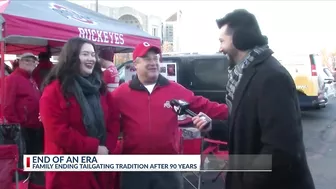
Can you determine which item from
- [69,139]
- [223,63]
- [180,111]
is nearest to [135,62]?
[180,111]

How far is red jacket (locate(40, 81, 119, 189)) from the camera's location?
8.07 ft

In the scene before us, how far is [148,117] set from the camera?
9.14 ft

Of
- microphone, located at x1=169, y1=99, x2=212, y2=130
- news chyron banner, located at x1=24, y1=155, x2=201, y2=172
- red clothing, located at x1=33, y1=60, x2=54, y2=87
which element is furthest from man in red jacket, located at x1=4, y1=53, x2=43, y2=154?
microphone, located at x1=169, y1=99, x2=212, y2=130

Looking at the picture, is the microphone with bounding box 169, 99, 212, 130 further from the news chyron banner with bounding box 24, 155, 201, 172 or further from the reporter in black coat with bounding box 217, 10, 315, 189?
the reporter in black coat with bounding box 217, 10, 315, 189

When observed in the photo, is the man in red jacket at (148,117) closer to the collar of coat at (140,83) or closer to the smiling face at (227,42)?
the collar of coat at (140,83)

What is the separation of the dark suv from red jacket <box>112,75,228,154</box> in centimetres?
506

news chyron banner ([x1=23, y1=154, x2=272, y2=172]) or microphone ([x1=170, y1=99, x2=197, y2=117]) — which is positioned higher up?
microphone ([x1=170, y1=99, x2=197, y2=117])

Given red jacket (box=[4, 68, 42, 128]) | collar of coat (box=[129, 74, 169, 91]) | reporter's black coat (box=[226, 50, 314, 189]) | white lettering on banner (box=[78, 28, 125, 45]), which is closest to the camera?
reporter's black coat (box=[226, 50, 314, 189])

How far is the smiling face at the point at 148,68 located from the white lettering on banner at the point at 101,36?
3.13m

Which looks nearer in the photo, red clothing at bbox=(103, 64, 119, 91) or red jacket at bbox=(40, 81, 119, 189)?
red jacket at bbox=(40, 81, 119, 189)

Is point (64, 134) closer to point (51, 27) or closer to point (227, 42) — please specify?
point (227, 42)

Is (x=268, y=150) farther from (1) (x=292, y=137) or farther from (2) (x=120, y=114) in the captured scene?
(2) (x=120, y=114)

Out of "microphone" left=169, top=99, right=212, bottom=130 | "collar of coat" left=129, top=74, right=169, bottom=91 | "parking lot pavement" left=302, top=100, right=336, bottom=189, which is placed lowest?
"parking lot pavement" left=302, top=100, right=336, bottom=189

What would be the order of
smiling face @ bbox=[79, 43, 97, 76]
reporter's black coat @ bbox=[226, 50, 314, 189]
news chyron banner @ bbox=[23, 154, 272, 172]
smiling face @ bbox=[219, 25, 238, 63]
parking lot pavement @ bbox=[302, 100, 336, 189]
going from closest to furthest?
reporter's black coat @ bbox=[226, 50, 314, 189], smiling face @ bbox=[219, 25, 238, 63], news chyron banner @ bbox=[23, 154, 272, 172], smiling face @ bbox=[79, 43, 97, 76], parking lot pavement @ bbox=[302, 100, 336, 189]
